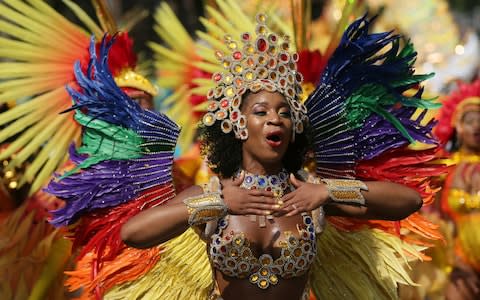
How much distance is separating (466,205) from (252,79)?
3105 millimetres

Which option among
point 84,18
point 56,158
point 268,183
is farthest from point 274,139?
point 84,18

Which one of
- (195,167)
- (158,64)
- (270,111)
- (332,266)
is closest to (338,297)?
(332,266)

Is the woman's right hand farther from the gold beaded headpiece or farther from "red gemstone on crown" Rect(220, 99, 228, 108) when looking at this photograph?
"red gemstone on crown" Rect(220, 99, 228, 108)

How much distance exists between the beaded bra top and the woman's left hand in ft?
0.58

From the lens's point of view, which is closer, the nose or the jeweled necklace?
the nose

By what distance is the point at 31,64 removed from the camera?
495 centimetres

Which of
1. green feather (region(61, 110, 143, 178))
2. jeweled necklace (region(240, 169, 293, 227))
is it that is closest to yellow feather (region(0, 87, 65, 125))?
green feather (region(61, 110, 143, 178))

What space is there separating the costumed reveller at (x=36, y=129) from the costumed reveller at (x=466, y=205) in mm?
2768

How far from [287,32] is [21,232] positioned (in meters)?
2.32

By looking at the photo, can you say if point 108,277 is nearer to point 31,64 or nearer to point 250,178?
point 250,178

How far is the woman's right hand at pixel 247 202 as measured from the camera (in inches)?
139

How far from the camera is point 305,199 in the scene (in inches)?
142

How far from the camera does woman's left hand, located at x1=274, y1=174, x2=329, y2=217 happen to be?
3.61m

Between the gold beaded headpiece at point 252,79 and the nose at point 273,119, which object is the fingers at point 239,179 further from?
the nose at point 273,119
